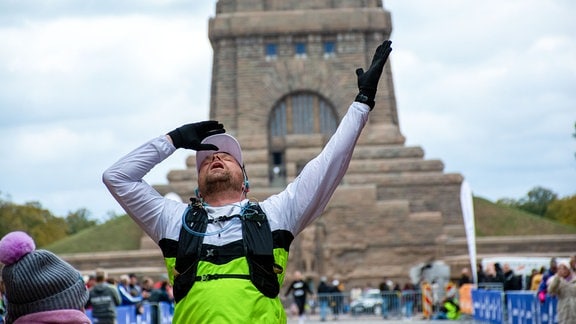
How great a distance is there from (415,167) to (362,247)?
6245mm

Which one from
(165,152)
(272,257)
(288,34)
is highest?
(288,34)

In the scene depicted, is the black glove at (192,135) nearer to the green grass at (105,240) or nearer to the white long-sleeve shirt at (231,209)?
the white long-sleeve shirt at (231,209)

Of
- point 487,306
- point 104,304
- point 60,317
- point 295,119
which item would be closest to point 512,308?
point 487,306

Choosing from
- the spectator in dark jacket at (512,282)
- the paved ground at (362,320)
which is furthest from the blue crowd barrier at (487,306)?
the paved ground at (362,320)

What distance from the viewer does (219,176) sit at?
5.79m

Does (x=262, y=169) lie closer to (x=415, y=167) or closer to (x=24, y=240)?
(x=415, y=167)

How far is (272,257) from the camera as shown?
551cm

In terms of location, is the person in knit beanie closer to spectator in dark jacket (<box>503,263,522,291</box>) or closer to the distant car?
spectator in dark jacket (<box>503,263,522,291</box>)

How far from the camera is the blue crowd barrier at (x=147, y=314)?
811 inches

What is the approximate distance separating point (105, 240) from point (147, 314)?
3672 cm

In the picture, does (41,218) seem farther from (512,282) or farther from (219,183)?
(219,183)

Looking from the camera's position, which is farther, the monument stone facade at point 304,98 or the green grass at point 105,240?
the green grass at point 105,240

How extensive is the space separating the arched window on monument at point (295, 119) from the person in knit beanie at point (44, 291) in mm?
53182

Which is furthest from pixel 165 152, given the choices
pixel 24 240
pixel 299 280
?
pixel 299 280
